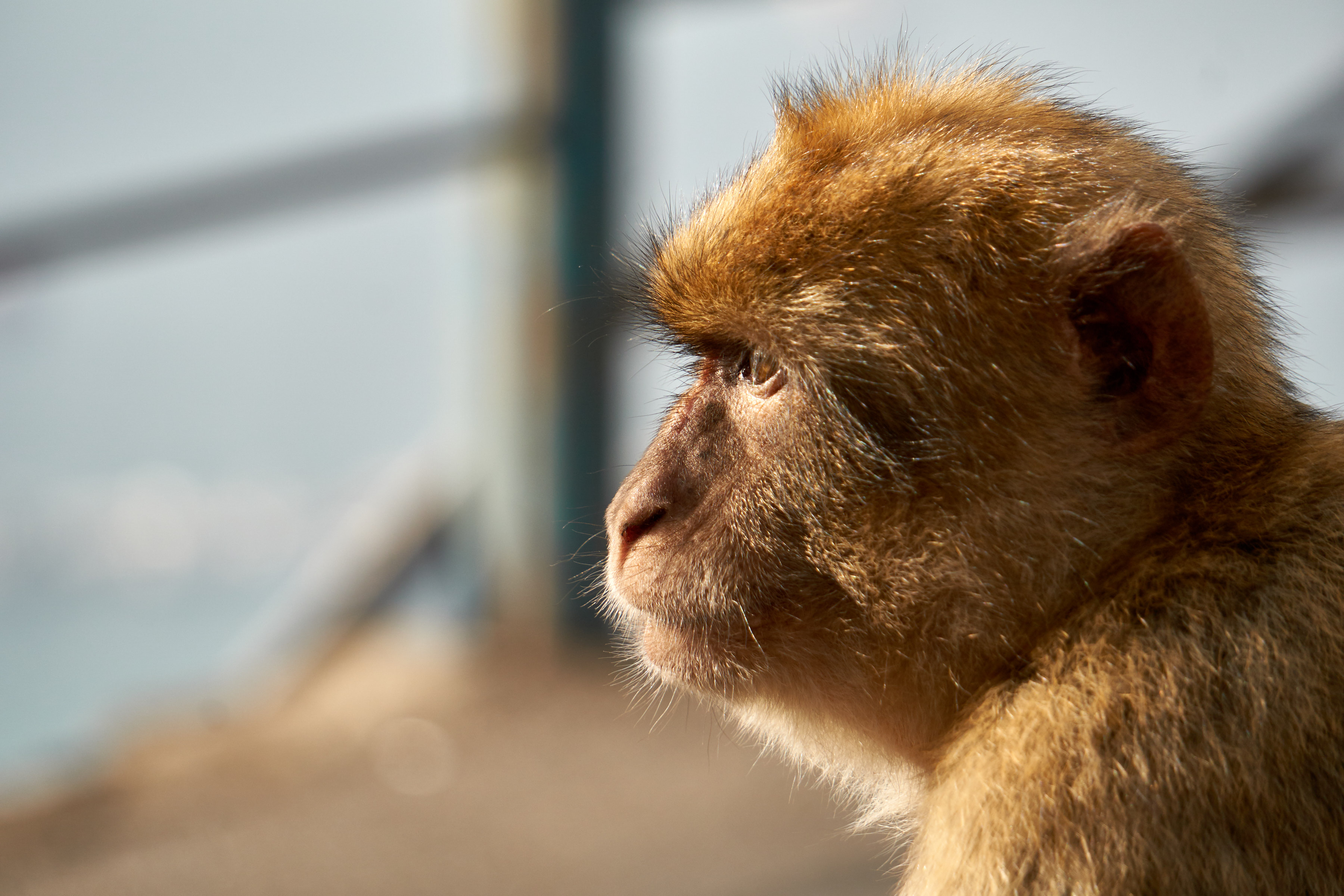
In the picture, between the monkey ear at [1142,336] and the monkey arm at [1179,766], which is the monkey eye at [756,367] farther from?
the monkey arm at [1179,766]

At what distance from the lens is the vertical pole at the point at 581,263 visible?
6.53m

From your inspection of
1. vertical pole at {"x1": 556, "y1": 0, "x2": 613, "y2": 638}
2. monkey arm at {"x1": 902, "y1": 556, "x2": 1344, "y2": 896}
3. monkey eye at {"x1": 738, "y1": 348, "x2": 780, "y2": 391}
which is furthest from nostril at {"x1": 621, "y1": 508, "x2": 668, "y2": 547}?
vertical pole at {"x1": 556, "y1": 0, "x2": 613, "y2": 638}

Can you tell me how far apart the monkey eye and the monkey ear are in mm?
451

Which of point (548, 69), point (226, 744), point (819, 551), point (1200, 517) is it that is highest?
point (1200, 517)

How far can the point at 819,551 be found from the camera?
1.72m

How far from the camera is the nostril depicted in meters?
1.83

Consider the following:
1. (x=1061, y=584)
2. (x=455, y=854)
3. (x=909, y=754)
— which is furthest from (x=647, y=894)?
(x=1061, y=584)

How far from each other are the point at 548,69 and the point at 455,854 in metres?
4.29

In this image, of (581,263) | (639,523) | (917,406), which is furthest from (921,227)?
(581,263)

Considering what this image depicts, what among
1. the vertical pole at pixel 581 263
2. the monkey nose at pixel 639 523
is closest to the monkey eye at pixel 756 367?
the monkey nose at pixel 639 523

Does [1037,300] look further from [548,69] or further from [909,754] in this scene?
[548,69]

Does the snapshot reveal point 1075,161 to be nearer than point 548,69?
Yes

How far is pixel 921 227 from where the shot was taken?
1.68 meters

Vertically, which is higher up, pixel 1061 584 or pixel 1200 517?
pixel 1200 517
